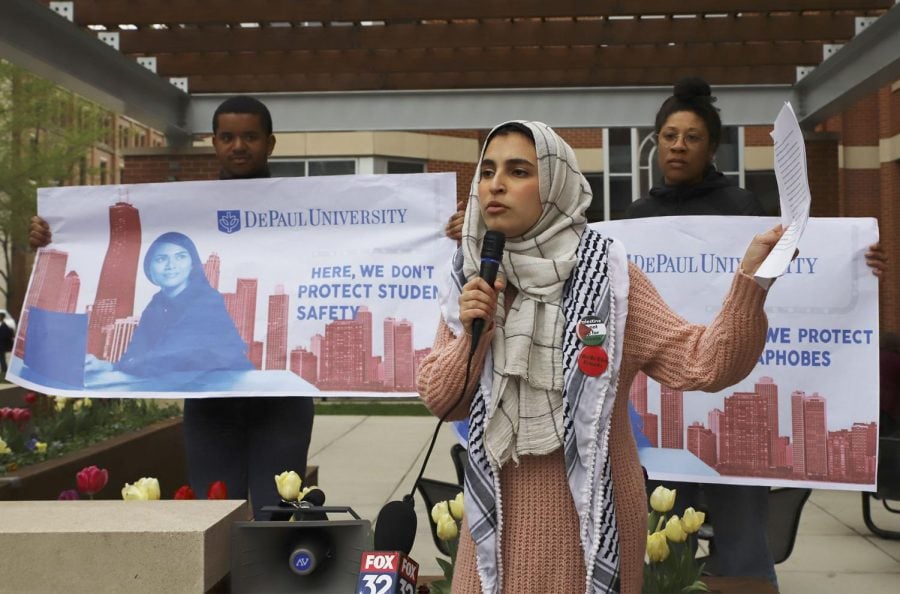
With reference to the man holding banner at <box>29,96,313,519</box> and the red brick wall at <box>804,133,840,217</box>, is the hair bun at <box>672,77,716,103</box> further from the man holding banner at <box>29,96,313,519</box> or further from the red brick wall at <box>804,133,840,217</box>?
the red brick wall at <box>804,133,840,217</box>

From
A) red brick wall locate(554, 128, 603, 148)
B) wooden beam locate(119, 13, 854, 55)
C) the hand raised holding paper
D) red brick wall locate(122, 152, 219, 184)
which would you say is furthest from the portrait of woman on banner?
red brick wall locate(554, 128, 603, 148)

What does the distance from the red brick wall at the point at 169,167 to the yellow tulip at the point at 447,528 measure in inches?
200

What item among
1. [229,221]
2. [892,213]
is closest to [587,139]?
[892,213]

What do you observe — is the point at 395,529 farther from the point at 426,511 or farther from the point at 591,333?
the point at 426,511

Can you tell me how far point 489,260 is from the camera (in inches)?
87.4

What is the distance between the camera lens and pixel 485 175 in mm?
2436

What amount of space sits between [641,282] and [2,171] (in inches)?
1169

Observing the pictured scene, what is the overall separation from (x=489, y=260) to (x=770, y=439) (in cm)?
246

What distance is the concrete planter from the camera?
17.2 feet

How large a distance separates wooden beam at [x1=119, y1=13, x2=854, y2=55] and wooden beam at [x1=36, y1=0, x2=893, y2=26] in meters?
0.35

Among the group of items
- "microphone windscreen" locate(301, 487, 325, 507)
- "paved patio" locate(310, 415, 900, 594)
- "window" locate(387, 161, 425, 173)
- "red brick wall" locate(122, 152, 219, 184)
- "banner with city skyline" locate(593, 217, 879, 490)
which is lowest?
"paved patio" locate(310, 415, 900, 594)

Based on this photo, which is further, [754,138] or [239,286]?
[754,138]

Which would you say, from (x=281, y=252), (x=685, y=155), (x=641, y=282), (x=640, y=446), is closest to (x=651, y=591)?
(x=640, y=446)

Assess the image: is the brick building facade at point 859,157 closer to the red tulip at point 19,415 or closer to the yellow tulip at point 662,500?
the red tulip at point 19,415
